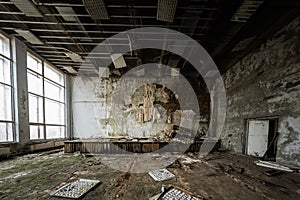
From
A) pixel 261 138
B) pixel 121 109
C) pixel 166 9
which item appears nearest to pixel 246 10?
pixel 166 9

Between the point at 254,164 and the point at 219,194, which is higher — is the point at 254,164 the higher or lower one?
the lower one

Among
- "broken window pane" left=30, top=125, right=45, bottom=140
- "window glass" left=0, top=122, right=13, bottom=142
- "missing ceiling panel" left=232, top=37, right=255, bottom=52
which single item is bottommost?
"broken window pane" left=30, top=125, right=45, bottom=140

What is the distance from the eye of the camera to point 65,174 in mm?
2963

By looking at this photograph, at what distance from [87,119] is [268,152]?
663 cm

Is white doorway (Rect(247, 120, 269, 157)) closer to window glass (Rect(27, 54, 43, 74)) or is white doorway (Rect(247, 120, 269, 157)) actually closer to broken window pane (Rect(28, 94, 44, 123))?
broken window pane (Rect(28, 94, 44, 123))

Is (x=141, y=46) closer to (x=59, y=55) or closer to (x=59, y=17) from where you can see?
(x=59, y=17)

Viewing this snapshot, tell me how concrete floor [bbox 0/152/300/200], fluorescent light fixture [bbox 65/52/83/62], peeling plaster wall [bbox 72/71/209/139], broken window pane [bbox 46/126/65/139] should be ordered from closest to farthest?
concrete floor [bbox 0/152/300/200] < fluorescent light fixture [bbox 65/52/83/62] < broken window pane [bbox 46/126/65/139] < peeling plaster wall [bbox 72/71/209/139]

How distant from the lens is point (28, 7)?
3135mm

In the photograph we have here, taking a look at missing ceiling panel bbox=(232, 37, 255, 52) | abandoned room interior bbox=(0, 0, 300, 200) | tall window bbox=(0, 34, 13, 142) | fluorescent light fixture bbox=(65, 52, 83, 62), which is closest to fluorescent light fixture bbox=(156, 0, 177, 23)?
abandoned room interior bbox=(0, 0, 300, 200)

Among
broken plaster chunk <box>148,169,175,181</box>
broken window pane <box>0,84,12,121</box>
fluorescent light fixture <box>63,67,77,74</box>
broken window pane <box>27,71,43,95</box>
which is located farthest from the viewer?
fluorescent light fixture <box>63,67,77,74</box>

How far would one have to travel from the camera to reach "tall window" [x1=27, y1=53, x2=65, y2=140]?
5.36 meters

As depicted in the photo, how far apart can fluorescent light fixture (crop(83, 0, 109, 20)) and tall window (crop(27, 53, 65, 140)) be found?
335cm

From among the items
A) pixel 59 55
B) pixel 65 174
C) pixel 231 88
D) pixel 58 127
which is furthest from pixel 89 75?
pixel 231 88

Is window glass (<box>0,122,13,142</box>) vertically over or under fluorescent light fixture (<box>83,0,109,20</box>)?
under
